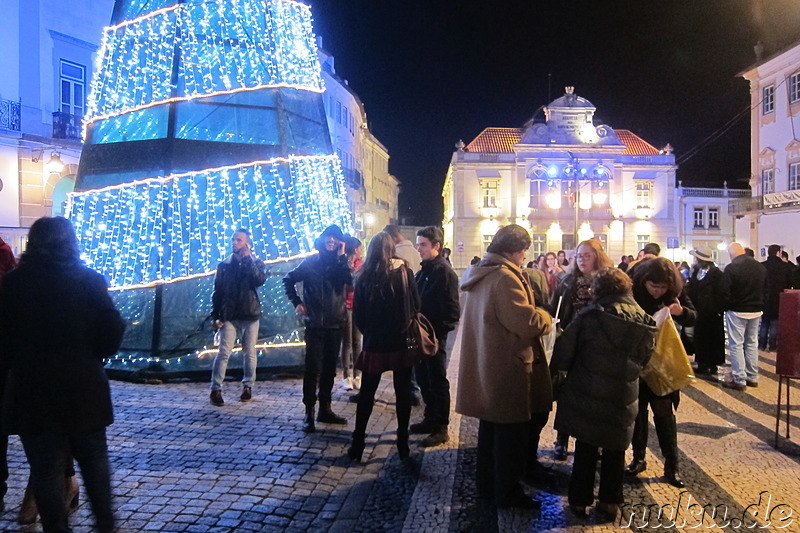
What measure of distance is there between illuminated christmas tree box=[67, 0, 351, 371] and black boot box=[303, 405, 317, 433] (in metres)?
2.60

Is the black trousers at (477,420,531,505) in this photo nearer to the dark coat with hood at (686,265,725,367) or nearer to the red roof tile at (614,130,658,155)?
the dark coat with hood at (686,265,725,367)

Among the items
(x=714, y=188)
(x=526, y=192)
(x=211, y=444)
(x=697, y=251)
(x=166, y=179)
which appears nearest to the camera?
(x=211, y=444)

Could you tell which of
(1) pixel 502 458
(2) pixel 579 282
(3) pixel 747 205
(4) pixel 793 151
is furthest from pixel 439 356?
(3) pixel 747 205

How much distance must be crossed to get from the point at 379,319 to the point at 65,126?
17.0 m

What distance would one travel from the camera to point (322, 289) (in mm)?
5809

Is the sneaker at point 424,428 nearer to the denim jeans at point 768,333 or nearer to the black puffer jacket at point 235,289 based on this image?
the black puffer jacket at point 235,289

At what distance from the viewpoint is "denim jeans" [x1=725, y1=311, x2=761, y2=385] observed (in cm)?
758

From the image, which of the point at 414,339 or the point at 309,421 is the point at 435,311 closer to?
the point at 414,339

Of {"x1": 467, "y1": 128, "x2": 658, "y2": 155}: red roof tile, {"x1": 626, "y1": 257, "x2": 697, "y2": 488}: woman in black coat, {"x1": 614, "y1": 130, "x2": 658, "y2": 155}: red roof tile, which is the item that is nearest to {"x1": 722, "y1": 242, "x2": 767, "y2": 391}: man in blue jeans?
{"x1": 626, "y1": 257, "x2": 697, "y2": 488}: woman in black coat

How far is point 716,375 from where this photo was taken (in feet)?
28.0

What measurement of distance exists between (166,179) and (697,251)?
755cm

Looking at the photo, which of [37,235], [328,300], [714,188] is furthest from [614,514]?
[714,188]

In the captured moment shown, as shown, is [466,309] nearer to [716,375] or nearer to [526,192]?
[716,375]

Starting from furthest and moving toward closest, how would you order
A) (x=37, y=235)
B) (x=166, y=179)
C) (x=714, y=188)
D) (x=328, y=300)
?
(x=714, y=188)
(x=166, y=179)
(x=328, y=300)
(x=37, y=235)
